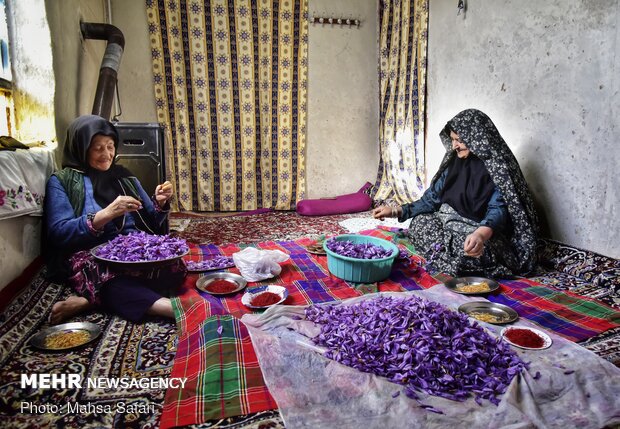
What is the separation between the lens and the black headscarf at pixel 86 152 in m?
2.22

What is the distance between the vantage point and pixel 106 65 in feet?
11.5

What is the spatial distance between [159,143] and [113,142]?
30.1 inches

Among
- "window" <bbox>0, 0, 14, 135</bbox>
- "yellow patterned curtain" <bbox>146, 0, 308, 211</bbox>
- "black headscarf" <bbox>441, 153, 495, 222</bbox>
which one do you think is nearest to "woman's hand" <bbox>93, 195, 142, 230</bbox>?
"window" <bbox>0, 0, 14, 135</bbox>

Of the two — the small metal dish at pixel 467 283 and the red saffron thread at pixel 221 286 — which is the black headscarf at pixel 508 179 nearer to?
the small metal dish at pixel 467 283

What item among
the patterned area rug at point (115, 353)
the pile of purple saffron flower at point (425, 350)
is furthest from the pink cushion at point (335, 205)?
the pile of purple saffron flower at point (425, 350)

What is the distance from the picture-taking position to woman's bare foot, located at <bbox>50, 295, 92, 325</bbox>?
190cm

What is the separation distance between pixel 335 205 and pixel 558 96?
260 centimetres

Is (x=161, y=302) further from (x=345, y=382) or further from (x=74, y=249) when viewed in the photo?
(x=345, y=382)

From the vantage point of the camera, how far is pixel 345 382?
56.4 inches

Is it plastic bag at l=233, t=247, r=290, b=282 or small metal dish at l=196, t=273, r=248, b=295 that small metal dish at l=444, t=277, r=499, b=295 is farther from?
small metal dish at l=196, t=273, r=248, b=295

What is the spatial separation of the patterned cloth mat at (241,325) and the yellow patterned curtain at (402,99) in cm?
199

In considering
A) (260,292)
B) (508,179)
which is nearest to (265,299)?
(260,292)

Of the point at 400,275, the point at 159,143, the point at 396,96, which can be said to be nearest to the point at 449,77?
the point at 396,96

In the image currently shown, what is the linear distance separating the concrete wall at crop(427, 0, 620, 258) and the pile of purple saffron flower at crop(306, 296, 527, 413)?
1419 mm
